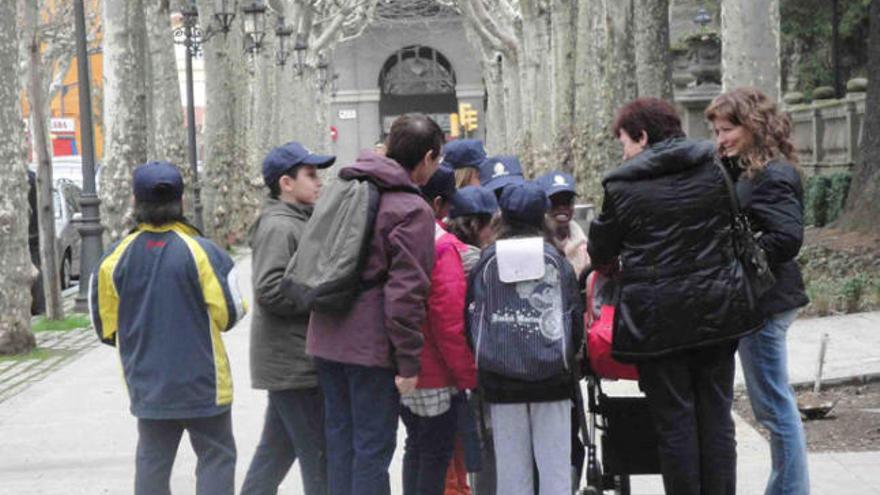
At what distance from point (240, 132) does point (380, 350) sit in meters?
30.6

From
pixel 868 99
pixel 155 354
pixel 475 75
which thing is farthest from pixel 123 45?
pixel 475 75

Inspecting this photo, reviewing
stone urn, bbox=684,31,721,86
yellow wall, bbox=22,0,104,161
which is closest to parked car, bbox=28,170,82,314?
yellow wall, bbox=22,0,104,161

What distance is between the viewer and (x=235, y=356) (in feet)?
46.5

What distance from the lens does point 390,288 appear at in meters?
6.27

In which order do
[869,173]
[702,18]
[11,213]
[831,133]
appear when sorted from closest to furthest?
[11,213], [869,173], [831,133], [702,18]

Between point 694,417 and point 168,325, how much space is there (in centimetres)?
220

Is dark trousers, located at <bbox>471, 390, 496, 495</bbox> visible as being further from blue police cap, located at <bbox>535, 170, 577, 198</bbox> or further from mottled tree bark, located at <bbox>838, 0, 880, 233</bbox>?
mottled tree bark, located at <bbox>838, 0, 880, 233</bbox>

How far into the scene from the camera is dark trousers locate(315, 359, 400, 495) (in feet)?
21.1

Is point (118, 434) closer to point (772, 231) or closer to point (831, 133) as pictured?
point (772, 231)

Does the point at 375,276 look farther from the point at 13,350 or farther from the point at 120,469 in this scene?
the point at 13,350

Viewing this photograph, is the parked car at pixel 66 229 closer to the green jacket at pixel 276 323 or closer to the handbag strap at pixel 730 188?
the green jacket at pixel 276 323

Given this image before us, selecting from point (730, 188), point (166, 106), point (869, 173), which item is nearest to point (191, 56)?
point (166, 106)

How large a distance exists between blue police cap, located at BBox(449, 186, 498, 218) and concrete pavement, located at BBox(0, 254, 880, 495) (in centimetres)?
184

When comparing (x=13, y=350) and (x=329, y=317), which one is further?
(x=13, y=350)
